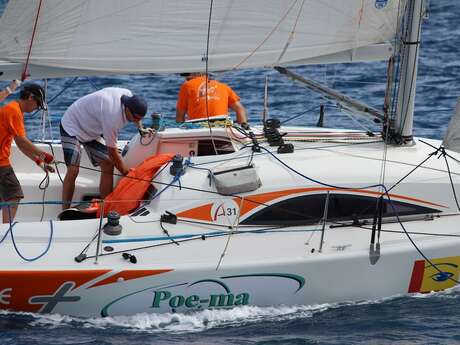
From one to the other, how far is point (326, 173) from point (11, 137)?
3.22m

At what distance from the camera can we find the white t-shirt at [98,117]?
370 inches

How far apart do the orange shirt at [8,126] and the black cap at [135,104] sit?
1078mm

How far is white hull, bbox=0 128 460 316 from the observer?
830 cm

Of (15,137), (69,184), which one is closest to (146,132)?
(69,184)

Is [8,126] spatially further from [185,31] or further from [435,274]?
[435,274]

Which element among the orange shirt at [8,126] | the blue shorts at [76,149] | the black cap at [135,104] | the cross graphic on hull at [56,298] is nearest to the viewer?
the cross graphic on hull at [56,298]

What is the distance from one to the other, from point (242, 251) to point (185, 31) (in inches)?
87.9

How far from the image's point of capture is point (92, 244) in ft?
28.2

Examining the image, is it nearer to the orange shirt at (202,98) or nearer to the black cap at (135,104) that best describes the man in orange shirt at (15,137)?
the black cap at (135,104)

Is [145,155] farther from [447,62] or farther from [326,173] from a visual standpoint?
[447,62]

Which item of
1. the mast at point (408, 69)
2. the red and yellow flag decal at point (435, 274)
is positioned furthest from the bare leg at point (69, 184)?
the red and yellow flag decal at point (435, 274)

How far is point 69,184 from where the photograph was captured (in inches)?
389

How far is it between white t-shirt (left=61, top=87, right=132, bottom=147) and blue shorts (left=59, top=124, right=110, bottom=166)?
0.19ft

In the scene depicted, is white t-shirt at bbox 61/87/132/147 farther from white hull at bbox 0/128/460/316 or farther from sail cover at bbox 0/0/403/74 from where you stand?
white hull at bbox 0/128/460/316
